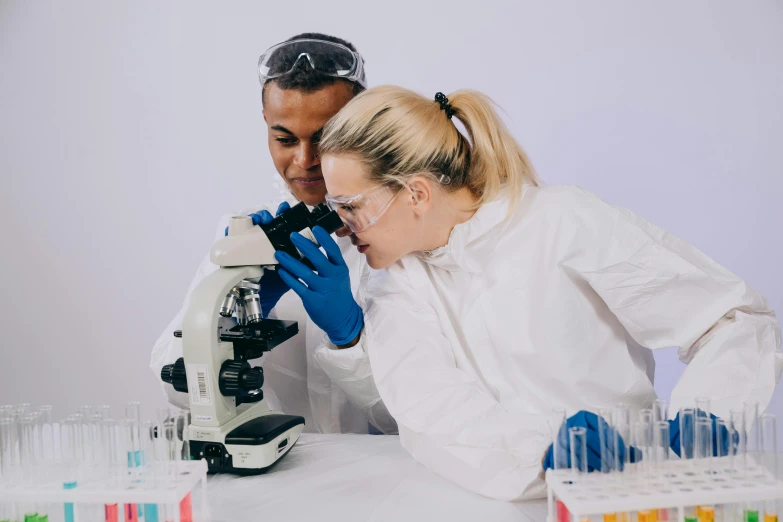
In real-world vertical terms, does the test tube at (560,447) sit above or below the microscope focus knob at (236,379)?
below

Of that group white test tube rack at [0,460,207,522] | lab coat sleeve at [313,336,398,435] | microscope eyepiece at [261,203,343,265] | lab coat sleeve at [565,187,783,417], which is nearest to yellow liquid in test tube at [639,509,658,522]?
lab coat sleeve at [565,187,783,417]

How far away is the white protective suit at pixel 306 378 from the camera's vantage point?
2266 mm

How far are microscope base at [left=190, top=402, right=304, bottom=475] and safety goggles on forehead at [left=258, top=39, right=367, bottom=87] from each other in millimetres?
1068

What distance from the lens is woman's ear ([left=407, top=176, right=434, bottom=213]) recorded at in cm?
188

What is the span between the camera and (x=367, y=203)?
74.2 inches

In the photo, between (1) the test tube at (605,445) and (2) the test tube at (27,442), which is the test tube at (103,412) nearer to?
(2) the test tube at (27,442)

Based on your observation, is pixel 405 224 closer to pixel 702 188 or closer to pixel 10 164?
pixel 702 188

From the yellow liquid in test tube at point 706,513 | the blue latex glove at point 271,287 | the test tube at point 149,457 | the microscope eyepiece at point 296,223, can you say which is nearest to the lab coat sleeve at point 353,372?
the blue latex glove at point 271,287

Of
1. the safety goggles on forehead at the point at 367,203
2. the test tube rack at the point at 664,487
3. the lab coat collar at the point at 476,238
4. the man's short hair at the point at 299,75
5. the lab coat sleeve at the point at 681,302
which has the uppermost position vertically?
the man's short hair at the point at 299,75

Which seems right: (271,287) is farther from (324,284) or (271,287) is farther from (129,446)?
(129,446)

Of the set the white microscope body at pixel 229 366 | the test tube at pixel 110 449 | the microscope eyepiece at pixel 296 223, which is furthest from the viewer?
the microscope eyepiece at pixel 296 223

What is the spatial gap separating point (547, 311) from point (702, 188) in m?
1.34

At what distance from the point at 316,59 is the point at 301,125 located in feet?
0.70

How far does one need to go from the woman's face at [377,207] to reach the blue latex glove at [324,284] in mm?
96
